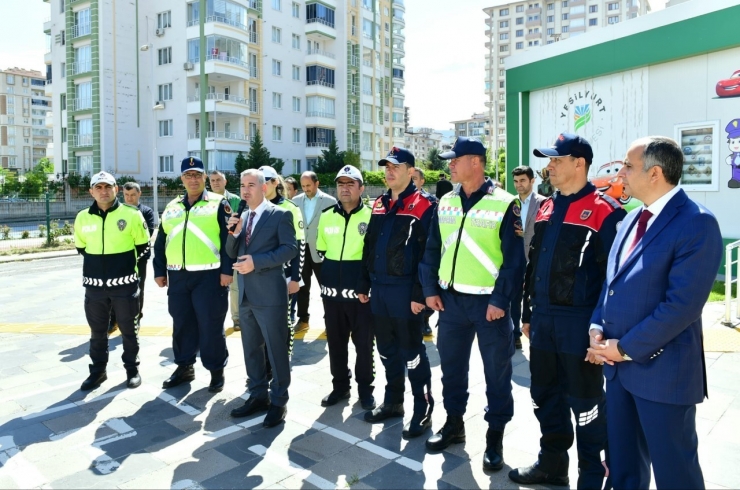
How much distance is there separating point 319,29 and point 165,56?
13858 millimetres

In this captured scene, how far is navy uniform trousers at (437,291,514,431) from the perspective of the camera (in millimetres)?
4328

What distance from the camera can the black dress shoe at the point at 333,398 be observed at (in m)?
5.47

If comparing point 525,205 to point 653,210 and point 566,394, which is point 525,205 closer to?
point 566,394

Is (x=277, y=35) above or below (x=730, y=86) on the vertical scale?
above

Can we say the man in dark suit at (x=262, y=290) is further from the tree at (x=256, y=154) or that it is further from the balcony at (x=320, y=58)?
the balcony at (x=320, y=58)

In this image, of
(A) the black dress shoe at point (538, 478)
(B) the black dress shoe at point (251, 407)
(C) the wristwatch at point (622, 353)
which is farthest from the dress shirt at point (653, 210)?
(B) the black dress shoe at point (251, 407)

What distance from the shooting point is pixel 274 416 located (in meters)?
5.03

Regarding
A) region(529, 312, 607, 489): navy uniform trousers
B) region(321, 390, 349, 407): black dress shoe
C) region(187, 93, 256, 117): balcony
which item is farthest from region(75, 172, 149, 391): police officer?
region(187, 93, 256, 117): balcony

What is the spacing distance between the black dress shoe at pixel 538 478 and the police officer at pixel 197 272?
10.6ft

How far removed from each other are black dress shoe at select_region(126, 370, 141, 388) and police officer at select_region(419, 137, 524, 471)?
10.7 ft

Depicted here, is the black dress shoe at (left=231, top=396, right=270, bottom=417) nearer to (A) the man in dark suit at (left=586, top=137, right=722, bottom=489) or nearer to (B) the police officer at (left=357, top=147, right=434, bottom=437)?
(B) the police officer at (left=357, top=147, right=434, bottom=437)

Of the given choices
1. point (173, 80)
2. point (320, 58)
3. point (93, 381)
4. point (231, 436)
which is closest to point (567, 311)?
point (231, 436)

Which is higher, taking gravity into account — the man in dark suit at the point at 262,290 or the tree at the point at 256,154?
the tree at the point at 256,154

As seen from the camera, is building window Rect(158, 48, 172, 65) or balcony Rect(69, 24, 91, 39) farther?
building window Rect(158, 48, 172, 65)
